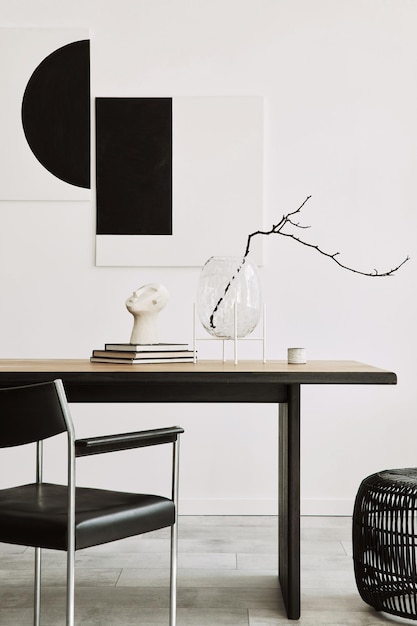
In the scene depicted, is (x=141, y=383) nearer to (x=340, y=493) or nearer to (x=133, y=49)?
(x=340, y=493)

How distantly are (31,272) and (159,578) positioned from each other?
5.65ft

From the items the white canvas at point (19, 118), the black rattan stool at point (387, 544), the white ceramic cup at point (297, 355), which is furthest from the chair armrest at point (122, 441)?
the white canvas at point (19, 118)

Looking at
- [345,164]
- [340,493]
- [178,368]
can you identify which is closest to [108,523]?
[178,368]

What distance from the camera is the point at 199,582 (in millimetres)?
2791

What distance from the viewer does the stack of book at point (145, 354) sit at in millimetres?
2586

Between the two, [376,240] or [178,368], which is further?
[376,240]

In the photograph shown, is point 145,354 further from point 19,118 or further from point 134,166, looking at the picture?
point 19,118

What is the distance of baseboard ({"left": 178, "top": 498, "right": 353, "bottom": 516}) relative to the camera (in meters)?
3.86

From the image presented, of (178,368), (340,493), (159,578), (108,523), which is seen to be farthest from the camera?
(340,493)

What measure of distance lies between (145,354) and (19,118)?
185 centimetres

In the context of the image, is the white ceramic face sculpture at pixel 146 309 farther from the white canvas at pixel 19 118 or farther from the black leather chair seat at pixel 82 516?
the white canvas at pixel 19 118

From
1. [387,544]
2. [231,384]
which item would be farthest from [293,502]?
[231,384]

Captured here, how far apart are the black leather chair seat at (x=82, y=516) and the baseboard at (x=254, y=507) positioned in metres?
1.77

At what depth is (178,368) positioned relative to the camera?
2352 millimetres
